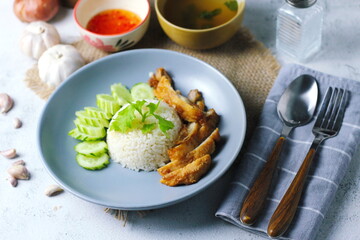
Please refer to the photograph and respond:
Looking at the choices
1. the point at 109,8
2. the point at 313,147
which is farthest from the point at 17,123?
the point at 313,147

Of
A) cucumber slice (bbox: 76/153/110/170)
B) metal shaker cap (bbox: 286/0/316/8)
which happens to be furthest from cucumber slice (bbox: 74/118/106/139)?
metal shaker cap (bbox: 286/0/316/8)

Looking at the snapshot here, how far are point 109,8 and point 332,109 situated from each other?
5.79 feet

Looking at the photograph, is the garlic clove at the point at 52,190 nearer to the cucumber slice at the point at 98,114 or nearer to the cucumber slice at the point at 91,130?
the cucumber slice at the point at 91,130

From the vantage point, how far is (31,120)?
3.24 metres

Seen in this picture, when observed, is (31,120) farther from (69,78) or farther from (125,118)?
(125,118)

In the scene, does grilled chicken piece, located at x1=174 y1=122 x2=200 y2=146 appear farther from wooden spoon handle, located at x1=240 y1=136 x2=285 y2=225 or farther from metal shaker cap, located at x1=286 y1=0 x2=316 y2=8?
metal shaker cap, located at x1=286 y1=0 x2=316 y2=8

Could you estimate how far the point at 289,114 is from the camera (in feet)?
9.67

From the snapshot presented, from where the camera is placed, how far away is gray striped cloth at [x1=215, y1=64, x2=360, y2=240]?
254 centimetres

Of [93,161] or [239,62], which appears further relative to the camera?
[239,62]

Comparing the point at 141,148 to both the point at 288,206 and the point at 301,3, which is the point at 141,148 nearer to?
the point at 288,206

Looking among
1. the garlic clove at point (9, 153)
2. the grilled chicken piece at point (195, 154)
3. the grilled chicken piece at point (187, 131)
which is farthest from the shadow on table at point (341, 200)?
the garlic clove at point (9, 153)

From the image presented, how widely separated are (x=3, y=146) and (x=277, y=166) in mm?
1672

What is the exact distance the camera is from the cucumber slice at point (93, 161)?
2752 mm

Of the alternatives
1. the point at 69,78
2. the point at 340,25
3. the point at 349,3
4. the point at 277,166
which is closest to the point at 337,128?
the point at 277,166
